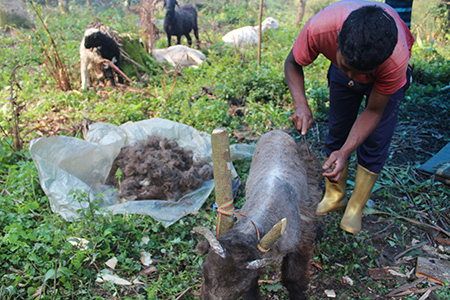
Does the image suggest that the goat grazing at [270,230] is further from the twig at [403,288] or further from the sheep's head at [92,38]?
the sheep's head at [92,38]

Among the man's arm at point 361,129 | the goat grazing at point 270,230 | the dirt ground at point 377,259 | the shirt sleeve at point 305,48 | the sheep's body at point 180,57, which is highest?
the shirt sleeve at point 305,48

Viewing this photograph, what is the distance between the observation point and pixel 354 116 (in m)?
3.36

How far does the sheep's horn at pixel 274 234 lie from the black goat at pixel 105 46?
5.82 meters

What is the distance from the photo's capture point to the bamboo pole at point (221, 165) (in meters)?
1.89

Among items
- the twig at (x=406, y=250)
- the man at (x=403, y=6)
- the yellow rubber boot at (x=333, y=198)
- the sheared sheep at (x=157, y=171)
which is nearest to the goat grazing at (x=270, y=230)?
the yellow rubber boot at (x=333, y=198)

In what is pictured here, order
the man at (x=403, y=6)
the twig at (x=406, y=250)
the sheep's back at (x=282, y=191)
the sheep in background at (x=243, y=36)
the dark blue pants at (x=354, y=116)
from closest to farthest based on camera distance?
the sheep's back at (x=282, y=191), the dark blue pants at (x=354, y=116), the twig at (x=406, y=250), the man at (x=403, y=6), the sheep in background at (x=243, y=36)

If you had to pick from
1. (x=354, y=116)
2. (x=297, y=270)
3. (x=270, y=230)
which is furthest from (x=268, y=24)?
(x=270, y=230)

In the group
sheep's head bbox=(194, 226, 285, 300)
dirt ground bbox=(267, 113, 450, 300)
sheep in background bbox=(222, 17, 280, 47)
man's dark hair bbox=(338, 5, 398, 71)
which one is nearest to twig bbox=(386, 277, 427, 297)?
dirt ground bbox=(267, 113, 450, 300)

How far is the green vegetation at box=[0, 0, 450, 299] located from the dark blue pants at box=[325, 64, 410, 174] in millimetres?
875

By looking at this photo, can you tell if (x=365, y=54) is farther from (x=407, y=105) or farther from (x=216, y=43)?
(x=216, y=43)

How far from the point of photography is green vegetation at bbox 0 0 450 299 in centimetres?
290

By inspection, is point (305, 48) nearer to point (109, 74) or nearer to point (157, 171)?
point (157, 171)

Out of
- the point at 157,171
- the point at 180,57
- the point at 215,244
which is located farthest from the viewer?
the point at 180,57

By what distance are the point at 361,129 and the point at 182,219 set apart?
213cm
